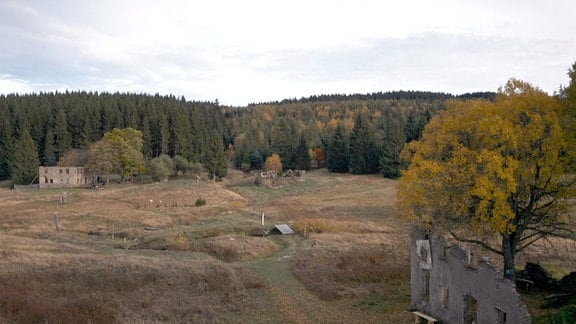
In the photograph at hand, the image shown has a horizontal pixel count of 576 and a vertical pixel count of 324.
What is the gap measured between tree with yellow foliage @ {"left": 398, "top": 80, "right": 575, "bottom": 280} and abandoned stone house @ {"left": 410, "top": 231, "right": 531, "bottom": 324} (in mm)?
1901

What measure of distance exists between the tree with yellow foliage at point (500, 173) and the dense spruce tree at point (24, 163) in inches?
3065

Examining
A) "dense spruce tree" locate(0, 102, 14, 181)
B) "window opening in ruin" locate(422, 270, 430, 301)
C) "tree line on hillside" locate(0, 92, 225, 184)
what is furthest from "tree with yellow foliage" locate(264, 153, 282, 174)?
"window opening in ruin" locate(422, 270, 430, 301)

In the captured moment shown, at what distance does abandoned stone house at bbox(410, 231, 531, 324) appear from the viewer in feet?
51.8

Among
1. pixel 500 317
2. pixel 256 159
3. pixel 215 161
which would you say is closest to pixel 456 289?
pixel 500 317

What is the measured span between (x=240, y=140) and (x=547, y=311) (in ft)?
362

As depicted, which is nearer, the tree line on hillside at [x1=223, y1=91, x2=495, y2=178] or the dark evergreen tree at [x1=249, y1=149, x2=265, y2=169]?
the tree line on hillside at [x1=223, y1=91, x2=495, y2=178]

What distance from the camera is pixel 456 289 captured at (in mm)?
18828

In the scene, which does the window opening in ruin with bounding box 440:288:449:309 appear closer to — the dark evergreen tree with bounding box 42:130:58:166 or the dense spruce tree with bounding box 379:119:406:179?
the dense spruce tree with bounding box 379:119:406:179

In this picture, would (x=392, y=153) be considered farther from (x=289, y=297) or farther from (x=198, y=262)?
(x=289, y=297)

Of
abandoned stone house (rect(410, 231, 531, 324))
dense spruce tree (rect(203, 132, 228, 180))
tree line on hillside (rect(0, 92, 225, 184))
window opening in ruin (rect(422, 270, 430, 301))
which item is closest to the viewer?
abandoned stone house (rect(410, 231, 531, 324))

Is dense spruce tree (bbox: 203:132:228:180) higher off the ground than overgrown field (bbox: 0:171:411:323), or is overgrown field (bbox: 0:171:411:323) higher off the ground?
dense spruce tree (bbox: 203:132:228:180)

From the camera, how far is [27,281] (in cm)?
2455

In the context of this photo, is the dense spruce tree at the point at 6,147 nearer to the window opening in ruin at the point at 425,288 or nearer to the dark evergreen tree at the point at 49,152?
the dark evergreen tree at the point at 49,152

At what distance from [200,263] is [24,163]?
68116 mm
